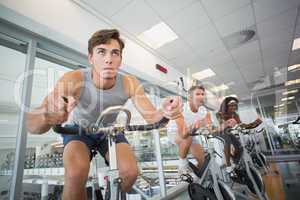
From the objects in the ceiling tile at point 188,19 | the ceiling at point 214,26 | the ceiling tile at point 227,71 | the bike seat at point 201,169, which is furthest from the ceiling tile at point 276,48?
the bike seat at point 201,169

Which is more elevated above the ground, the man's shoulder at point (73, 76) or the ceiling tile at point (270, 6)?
the ceiling tile at point (270, 6)

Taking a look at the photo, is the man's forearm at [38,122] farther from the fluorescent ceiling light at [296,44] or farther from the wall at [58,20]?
the fluorescent ceiling light at [296,44]

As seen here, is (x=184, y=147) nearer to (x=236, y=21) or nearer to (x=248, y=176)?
(x=248, y=176)

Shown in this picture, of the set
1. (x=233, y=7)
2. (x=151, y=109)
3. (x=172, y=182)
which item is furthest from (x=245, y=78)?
(x=151, y=109)

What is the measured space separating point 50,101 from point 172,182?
3293 mm

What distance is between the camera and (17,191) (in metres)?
1.38

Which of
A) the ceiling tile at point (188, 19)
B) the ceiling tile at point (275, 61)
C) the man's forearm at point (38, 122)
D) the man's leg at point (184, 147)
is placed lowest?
the man's leg at point (184, 147)

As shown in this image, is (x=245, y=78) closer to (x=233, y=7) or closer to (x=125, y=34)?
(x=233, y=7)

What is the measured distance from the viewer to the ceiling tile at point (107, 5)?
90.5 inches

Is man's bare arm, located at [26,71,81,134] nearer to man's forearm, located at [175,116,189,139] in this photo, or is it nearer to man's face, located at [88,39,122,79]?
man's face, located at [88,39,122,79]

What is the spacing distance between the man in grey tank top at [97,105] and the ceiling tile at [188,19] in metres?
1.62

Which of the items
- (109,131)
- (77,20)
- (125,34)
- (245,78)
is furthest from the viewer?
(245,78)

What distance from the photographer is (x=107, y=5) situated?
7.75 ft

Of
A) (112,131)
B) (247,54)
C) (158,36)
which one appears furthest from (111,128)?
(247,54)
